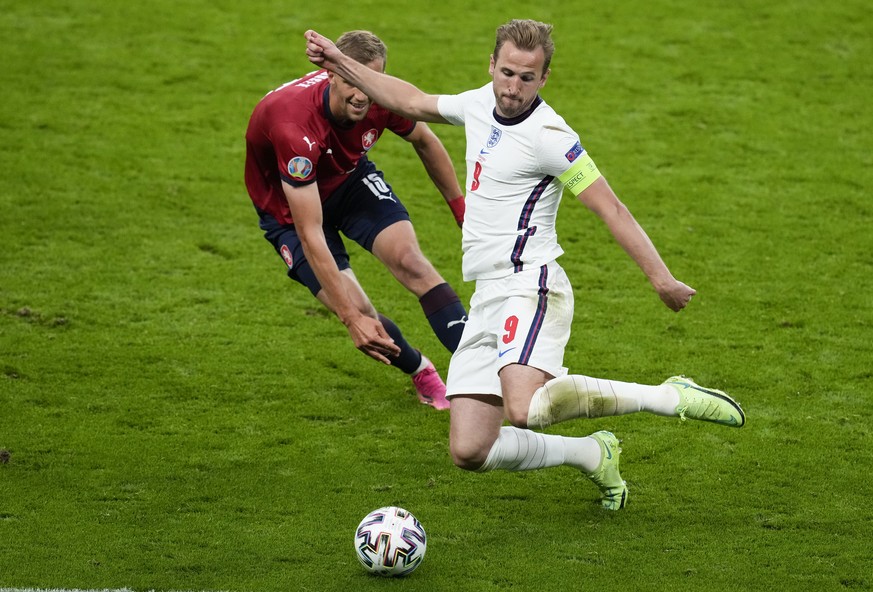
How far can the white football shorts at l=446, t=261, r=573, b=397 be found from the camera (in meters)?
4.97

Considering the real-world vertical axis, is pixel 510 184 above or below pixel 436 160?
above

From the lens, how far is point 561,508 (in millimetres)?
5484

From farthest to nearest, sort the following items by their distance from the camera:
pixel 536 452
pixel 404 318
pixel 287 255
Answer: pixel 404 318
pixel 287 255
pixel 536 452

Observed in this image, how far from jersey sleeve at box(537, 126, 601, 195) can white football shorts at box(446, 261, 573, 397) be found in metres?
0.44

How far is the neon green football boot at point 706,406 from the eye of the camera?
484 cm

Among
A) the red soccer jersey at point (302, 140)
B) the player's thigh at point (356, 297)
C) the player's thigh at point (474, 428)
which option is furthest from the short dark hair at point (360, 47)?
the player's thigh at point (474, 428)

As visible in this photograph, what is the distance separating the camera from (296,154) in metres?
5.76

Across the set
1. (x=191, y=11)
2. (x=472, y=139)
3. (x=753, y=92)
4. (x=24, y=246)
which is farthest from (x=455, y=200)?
(x=191, y=11)

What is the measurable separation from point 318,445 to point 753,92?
24.1ft

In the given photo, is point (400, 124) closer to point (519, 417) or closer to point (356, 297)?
point (356, 297)

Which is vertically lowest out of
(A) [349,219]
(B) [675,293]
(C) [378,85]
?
(A) [349,219]

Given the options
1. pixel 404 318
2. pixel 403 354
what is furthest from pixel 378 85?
pixel 404 318

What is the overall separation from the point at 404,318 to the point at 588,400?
341 centimetres

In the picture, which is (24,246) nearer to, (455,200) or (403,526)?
(455,200)
